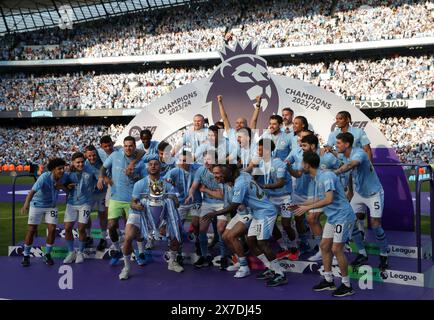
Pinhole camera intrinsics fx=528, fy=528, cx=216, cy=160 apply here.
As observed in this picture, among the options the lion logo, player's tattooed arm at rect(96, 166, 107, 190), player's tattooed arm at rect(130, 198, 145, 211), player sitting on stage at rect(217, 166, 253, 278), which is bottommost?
player sitting on stage at rect(217, 166, 253, 278)

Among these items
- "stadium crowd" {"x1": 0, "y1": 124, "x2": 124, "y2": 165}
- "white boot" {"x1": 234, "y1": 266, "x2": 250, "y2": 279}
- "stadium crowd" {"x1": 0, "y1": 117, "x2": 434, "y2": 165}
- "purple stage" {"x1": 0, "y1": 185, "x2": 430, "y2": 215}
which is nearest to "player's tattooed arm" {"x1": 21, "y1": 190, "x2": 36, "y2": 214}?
"white boot" {"x1": 234, "y1": 266, "x2": 250, "y2": 279}

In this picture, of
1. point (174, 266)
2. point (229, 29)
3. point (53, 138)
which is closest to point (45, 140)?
point (53, 138)

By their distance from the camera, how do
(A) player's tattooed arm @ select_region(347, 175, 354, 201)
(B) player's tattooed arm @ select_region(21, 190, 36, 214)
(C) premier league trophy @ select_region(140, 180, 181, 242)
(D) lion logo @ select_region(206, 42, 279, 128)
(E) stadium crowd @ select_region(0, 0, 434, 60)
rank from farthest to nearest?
1. (E) stadium crowd @ select_region(0, 0, 434, 60)
2. (D) lion logo @ select_region(206, 42, 279, 128)
3. (A) player's tattooed arm @ select_region(347, 175, 354, 201)
4. (B) player's tattooed arm @ select_region(21, 190, 36, 214)
5. (C) premier league trophy @ select_region(140, 180, 181, 242)

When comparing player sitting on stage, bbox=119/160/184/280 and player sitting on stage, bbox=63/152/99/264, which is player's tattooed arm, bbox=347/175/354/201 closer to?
player sitting on stage, bbox=119/160/184/280

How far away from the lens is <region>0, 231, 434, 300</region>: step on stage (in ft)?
22.6

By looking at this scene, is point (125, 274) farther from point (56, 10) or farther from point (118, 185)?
point (56, 10)

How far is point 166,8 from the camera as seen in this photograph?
5119cm

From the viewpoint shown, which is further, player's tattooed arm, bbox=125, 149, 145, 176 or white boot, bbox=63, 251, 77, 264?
white boot, bbox=63, 251, 77, 264

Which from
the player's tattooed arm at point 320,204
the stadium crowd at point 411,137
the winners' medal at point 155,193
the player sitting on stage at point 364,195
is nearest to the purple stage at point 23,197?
the player sitting on stage at point 364,195

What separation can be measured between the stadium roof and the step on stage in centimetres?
4495

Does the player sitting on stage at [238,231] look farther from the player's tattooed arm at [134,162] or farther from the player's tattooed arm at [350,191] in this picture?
the player's tattooed arm at [350,191]

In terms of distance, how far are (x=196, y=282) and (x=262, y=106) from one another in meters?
5.07

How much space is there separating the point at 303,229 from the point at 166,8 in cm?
4547

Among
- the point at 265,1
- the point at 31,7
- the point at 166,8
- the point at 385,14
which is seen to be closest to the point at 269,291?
the point at 385,14
